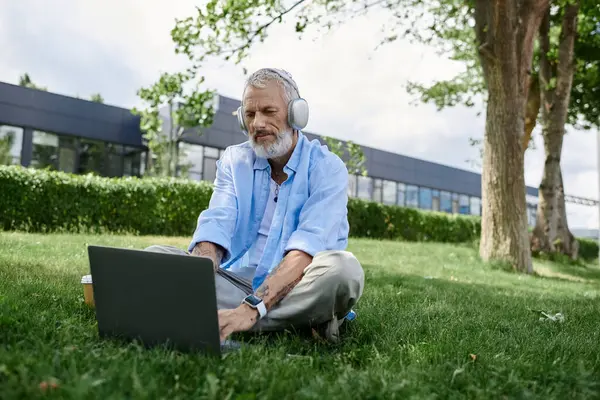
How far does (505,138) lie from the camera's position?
432 inches

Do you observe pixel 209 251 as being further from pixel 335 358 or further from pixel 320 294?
pixel 335 358

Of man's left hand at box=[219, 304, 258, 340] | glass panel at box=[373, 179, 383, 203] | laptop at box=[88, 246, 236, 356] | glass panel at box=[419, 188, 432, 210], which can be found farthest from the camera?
glass panel at box=[419, 188, 432, 210]

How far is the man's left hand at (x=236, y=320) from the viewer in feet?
9.20

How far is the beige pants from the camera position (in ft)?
10.2

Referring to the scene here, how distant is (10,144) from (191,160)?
6925 mm

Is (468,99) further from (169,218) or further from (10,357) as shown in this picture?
(10,357)

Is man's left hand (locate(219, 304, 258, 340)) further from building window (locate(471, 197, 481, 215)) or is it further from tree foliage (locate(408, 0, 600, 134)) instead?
building window (locate(471, 197, 481, 215))

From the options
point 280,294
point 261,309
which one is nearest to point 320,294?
point 280,294

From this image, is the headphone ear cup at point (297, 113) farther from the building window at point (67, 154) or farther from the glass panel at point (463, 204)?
the glass panel at point (463, 204)

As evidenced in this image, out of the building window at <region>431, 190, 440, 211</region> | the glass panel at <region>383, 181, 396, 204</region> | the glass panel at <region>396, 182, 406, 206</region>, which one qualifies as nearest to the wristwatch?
the glass panel at <region>383, 181, 396, 204</region>

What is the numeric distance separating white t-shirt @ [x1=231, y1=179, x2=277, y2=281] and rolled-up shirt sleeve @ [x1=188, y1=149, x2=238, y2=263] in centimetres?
16

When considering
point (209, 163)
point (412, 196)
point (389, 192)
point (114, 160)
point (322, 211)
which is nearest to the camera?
point (322, 211)

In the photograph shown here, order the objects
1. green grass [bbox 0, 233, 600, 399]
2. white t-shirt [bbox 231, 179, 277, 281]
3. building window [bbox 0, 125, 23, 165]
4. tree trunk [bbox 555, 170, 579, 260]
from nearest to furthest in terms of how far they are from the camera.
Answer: green grass [bbox 0, 233, 600, 399] → white t-shirt [bbox 231, 179, 277, 281] → tree trunk [bbox 555, 170, 579, 260] → building window [bbox 0, 125, 23, 165]

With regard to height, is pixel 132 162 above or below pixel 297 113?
above
